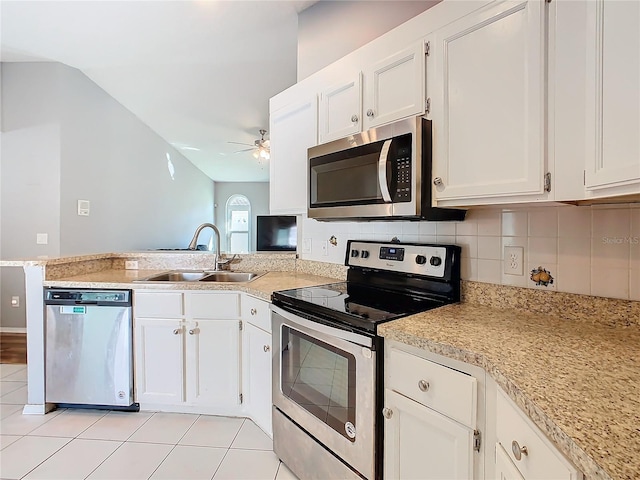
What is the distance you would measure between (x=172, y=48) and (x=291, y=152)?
1.94 m

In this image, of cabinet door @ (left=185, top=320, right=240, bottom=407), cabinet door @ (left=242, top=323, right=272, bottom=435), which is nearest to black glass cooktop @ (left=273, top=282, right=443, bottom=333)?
cabinet door @ (left=242, top=323, right=272, bottom=435)

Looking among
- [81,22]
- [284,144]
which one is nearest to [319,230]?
[284,144]

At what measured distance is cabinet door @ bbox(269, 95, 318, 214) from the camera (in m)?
2.04

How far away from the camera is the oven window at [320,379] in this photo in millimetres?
1354

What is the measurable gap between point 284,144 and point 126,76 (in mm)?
2953

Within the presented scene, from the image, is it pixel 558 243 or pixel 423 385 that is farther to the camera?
pixel 558 243

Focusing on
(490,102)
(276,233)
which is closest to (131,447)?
(490,102)

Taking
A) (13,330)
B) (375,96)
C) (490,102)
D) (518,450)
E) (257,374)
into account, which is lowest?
(13,330)

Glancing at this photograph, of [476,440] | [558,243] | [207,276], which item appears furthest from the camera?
[207,276]

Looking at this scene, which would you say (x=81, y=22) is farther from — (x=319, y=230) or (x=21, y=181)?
(x=319, y=230)

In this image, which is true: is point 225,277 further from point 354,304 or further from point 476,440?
point 476,440

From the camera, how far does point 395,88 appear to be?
153 cm

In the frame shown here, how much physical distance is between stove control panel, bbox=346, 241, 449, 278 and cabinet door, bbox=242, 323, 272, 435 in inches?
26.6

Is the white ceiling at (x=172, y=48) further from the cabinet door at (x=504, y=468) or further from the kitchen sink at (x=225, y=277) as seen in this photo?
the cabinet door at (x=504, y=468)
